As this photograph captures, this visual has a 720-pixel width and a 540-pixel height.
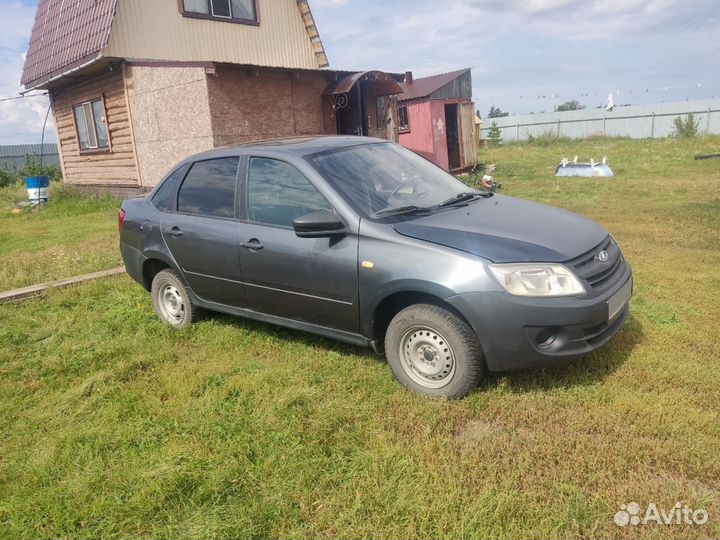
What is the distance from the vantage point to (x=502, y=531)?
2.33 meters

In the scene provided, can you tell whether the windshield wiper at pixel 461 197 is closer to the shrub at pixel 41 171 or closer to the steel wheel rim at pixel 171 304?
the steel wheel rim at pixel 171 304

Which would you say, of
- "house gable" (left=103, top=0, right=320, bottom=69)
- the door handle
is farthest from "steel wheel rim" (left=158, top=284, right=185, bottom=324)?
"house gable" (left=103, top=0, right=320, bottom=69)

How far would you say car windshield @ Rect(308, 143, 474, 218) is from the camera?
381cm

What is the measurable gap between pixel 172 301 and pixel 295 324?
1687 millimetres

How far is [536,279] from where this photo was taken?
10.3 feet

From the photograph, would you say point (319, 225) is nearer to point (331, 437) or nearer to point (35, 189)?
point (331, 437)

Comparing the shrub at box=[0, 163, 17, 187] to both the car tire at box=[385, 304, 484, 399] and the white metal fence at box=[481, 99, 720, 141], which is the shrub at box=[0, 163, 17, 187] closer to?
the car tire at box=[385, 304, 484, 399]

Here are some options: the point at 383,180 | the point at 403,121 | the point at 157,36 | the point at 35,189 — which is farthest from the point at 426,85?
the point at 383,180

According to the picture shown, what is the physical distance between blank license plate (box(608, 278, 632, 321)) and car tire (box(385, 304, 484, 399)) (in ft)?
2.80

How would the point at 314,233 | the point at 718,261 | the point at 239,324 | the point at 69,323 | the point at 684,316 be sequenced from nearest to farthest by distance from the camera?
the point at 314,233 → the point at 684,316 → the point at 239,324 → the point at 69,323 → the point at 718,261

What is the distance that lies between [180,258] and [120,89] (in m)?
10.2

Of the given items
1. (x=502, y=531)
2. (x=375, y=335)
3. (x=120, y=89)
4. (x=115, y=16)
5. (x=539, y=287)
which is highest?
(x=115, y=16)

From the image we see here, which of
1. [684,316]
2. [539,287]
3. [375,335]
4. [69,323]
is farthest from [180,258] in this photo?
[684,316]

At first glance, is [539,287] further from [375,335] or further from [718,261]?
[718,261]
